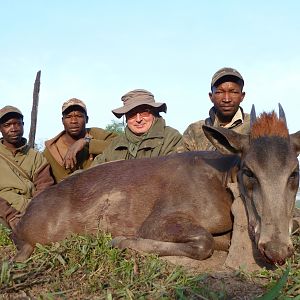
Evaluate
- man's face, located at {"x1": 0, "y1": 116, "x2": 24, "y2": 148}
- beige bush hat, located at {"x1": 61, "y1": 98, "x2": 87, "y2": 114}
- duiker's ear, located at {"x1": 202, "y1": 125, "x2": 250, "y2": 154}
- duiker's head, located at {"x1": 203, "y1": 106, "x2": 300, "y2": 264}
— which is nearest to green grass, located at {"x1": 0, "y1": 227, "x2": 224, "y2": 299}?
duiker's head, located at {"x1": 203, "y1": 106, "x2": 300, "y2": 264}

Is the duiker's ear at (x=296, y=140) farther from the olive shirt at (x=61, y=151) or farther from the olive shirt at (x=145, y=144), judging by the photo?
the olive shirt at (x=61, y=151)

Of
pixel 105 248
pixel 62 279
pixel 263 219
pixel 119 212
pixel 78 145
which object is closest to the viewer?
pixel 62 279

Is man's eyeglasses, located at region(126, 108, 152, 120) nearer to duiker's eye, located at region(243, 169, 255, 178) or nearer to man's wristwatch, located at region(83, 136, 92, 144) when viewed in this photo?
man's wristwatch, located at region(83, 136, 92, 144)

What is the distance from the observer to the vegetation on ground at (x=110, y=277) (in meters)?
3.38

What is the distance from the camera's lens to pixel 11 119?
849 centimetres

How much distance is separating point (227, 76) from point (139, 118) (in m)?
1.65

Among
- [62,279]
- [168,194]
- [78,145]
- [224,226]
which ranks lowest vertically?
[62,279]

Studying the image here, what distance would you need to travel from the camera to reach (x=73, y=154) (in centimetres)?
809

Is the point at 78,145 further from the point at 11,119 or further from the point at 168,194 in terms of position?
the point at 168,194

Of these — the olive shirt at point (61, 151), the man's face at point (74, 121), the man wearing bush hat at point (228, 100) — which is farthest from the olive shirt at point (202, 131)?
the man's face at point (74, 121)

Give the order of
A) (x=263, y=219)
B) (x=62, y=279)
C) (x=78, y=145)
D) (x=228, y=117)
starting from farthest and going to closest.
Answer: (x=78, y=145) < (x=228, y=117) < (x=263, y=219) < (x=62, y=279)

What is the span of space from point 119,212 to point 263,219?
185cm

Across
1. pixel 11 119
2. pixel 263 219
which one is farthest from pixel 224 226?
pixel 11 119

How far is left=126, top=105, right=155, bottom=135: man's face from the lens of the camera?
801 centimetres
